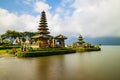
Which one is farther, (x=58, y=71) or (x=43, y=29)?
(x=43, y=29)

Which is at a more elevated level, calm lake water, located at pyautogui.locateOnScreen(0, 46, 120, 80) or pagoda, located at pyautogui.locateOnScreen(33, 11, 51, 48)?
pagoda, located at pyautogui.locateOnScreen(33, 11, 51, 48)

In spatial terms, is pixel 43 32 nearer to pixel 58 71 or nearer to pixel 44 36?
pixel 44 36

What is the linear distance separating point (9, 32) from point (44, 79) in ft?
214

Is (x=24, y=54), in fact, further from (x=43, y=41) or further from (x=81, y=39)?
(x=81, y=39)

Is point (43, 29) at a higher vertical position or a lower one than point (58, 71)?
higher

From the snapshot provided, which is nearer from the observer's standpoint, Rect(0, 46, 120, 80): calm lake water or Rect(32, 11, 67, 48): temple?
Rect(0, 46, 120, 80): calm lake water

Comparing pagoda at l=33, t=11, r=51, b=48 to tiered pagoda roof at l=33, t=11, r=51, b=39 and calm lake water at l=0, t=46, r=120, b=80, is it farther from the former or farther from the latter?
calm lake water at l=0, t=46, r=120, b=80

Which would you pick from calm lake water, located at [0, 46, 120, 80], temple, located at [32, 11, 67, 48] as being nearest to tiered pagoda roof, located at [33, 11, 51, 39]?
temple, located at [32, 11, 67, 48]

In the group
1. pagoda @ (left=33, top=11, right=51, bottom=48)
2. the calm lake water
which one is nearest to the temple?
pagoda @ (left=33, top=11, right=51, bottom=48)

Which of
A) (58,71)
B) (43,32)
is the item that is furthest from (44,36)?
(58,71)

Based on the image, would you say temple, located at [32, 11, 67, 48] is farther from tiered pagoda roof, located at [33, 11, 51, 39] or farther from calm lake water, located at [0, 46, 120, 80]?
calm lake water, located at [0, 46, 120, 80]

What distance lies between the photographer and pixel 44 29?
48812 mm

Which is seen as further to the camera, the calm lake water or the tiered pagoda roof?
the tiered pagoda roof

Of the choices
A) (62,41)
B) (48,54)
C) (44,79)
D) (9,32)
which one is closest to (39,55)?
(48,54)
